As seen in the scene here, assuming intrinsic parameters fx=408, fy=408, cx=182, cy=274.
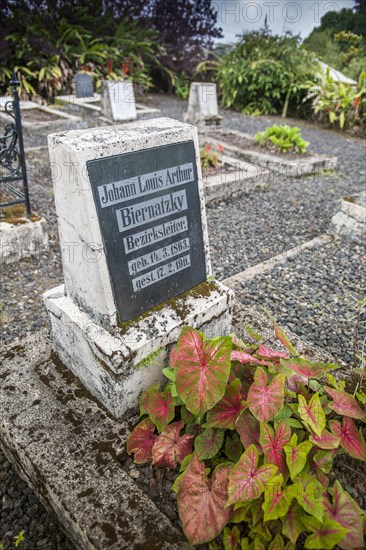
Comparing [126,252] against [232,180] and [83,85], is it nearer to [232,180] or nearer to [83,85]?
[232,180]

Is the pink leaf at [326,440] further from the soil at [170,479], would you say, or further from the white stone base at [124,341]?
the white stone base at [124,341]

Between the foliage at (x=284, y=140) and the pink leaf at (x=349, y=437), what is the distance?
5.80m

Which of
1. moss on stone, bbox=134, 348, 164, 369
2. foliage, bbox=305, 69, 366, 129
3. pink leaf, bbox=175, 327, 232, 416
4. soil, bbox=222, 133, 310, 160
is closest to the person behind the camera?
pink leaf, bbox=175, 327, 232, 416

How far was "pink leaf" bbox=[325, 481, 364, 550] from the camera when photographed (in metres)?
1.22

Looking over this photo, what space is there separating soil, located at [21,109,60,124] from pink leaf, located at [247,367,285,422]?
23.8 ft

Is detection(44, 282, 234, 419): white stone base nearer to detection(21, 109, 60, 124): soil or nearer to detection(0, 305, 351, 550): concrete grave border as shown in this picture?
detection(0, 305, 351, 550): concrete grave border

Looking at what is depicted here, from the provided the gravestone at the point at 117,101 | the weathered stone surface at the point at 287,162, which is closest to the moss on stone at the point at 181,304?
the weathered stone surface at the point at 287,162

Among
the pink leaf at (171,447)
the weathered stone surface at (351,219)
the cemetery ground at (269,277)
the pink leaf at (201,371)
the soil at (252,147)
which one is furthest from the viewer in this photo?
the soil at (252,147)

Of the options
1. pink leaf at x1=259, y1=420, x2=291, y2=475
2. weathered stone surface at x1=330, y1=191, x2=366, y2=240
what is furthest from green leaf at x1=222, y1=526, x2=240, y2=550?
weathered stone surface at x1=330, y1=191, x2=366, y2=240

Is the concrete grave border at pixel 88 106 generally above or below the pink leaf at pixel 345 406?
above

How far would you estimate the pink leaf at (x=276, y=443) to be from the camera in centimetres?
137

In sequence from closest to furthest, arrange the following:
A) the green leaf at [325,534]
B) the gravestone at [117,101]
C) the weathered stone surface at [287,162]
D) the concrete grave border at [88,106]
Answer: the green leaf at [325,534] < the weathered stone surface at [287,162] < the gravestone at [117,101] < the concrete grave border at [88,106]

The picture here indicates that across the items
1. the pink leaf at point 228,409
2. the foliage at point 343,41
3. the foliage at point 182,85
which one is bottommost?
the pink leaf at point 228,409

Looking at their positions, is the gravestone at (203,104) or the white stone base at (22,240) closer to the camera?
the white stone base at (22,240)
